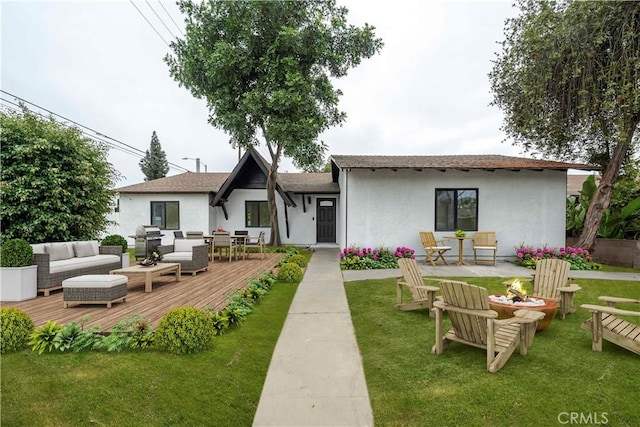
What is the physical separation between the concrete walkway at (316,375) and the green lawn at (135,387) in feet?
0.63

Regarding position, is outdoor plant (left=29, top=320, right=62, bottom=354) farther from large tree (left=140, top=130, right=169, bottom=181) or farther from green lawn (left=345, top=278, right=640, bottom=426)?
large tree (left=140, top=130, right=169, bottom=181)

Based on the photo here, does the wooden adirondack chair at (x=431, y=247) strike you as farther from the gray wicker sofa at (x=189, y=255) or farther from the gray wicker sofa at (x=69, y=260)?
the gray wicker sofa at (x=69, y=260)

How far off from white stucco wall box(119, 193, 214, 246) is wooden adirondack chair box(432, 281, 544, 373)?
48.1 ft

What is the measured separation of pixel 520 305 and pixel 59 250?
9.27 m

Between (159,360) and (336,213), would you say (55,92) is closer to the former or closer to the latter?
(336,213)

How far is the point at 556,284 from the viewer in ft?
17.9

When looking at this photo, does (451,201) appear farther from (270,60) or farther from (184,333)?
(184,333)

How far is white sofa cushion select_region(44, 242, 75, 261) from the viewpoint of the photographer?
6.95m

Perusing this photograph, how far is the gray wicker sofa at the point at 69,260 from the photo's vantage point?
6316 mm

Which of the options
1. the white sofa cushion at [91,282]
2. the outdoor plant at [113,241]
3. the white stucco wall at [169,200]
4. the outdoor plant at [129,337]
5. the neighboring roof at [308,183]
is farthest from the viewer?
the white stucco wall at [169,200]

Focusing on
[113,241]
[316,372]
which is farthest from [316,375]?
→ [113,241]

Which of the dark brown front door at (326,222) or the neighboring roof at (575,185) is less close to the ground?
the neighboring roof at (575,185)

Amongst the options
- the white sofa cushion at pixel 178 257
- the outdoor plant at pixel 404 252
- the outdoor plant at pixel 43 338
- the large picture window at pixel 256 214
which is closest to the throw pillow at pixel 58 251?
the white sofa cushion at pixel 178 257

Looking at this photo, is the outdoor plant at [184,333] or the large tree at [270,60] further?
the large tree at [270,60]
